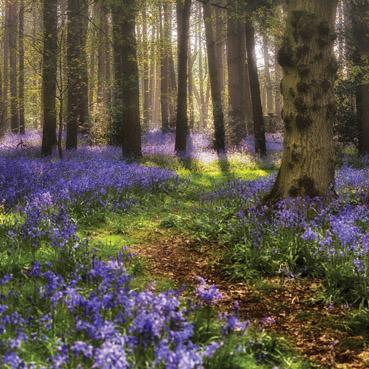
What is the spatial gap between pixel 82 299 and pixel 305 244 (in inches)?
141

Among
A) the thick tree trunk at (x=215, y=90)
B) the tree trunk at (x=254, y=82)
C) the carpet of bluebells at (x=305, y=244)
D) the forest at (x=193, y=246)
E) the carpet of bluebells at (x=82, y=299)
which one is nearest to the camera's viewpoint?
the carpet of bluebells at (x=82, y=299)

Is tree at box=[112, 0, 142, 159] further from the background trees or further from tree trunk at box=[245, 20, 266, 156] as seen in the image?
tree trunk at box=[245, 20, 266, 156]

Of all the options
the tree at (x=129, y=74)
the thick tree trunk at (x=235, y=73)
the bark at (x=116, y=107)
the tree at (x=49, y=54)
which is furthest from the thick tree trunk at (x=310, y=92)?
the thick tree trunk at (x=235, y=73)

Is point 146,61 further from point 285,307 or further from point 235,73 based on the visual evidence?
point 285,307

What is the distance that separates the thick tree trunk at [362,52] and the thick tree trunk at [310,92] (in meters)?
9.32

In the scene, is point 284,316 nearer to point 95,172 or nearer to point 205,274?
point 205,274

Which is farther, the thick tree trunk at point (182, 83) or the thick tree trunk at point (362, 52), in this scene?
the thick tree trunk at point (182, 83)

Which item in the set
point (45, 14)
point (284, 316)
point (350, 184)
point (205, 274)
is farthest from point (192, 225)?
point (45, 14)

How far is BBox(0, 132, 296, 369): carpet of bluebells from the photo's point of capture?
10.4 feet

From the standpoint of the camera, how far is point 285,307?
5.46 meters

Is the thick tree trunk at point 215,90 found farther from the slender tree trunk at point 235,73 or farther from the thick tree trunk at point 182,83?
the slender tree trunk at point 235,73

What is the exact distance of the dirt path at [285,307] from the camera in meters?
4.41

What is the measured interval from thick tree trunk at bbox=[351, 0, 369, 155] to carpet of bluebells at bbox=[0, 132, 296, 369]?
875cm

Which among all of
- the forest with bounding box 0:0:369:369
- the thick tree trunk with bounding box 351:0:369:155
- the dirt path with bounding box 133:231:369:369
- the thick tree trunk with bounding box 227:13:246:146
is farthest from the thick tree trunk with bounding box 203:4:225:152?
the dirt path with bounding box 133:231:369:369
